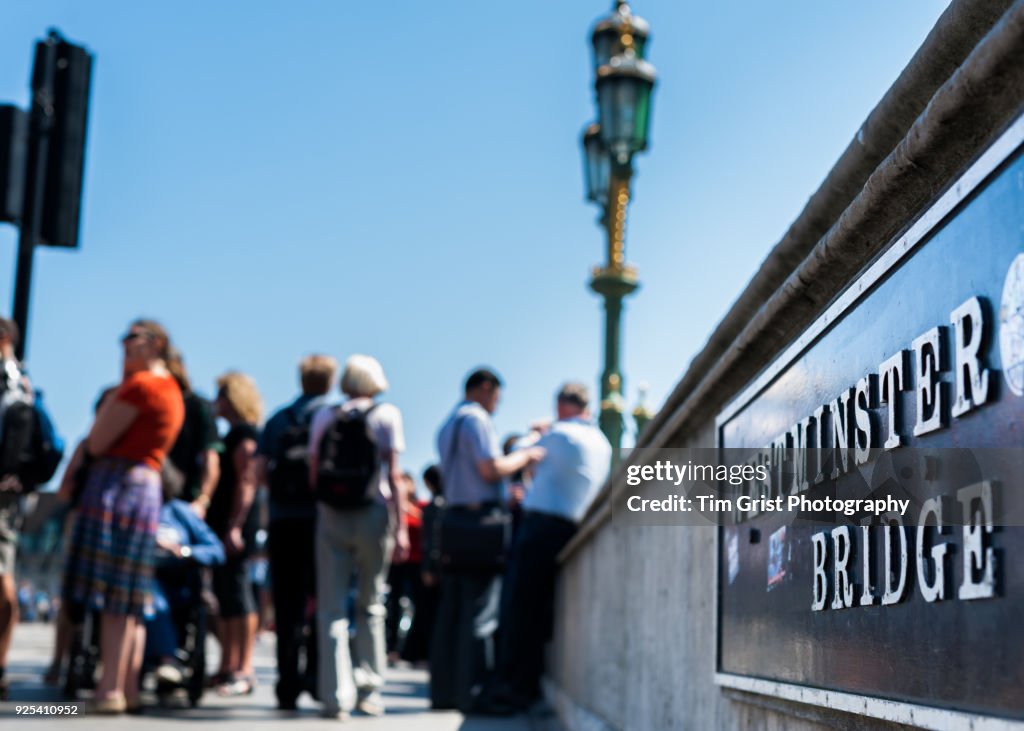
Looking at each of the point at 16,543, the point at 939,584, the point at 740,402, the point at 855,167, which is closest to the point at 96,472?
the point at 16,543

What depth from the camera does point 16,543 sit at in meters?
6.70

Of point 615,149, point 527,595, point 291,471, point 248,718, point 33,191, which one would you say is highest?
point 615,149

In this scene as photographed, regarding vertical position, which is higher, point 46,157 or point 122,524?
point 46,157

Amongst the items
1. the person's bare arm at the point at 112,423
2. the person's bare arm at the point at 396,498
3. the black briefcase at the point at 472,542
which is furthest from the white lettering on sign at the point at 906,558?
the black briefcase at the point at 472,542

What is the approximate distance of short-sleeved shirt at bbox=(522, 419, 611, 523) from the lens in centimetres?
712

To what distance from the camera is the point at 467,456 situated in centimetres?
744

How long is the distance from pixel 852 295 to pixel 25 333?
5.30 metres

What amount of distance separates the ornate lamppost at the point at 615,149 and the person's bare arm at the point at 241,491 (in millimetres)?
3277

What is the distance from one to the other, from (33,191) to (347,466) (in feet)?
6.57

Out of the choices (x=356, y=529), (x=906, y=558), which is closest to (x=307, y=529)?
(x=356, y=529)

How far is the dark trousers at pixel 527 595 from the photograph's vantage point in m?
7.24

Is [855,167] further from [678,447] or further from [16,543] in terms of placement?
[16,543]

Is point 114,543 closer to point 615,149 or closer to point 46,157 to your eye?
point 46,157

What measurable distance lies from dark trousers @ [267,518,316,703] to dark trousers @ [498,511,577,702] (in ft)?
3.59
